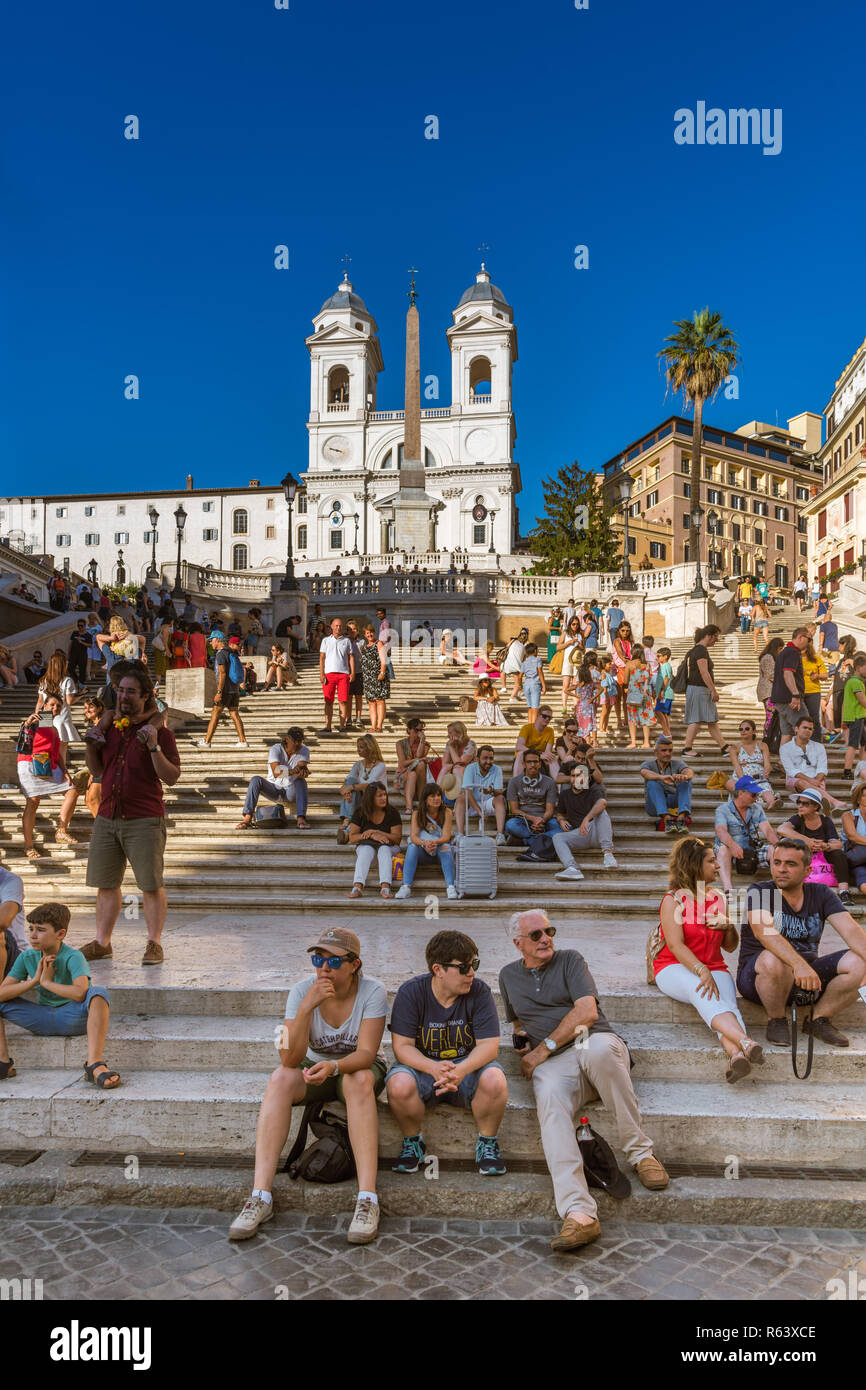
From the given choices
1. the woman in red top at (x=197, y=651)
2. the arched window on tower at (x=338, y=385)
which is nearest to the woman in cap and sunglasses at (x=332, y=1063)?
the woman in red top at (x=197, y=651)

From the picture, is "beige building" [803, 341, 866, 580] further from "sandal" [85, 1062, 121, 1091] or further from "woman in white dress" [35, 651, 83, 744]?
"sandal" [85, 1062, 121, 1091]

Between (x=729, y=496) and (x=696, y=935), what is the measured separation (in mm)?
80424

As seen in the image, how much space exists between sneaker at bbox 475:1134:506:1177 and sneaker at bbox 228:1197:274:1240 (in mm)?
1000

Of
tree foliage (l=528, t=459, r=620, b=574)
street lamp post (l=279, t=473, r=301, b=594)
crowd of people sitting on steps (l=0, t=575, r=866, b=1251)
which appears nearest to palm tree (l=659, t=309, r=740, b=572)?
tree foliage (l=528, t=459, r=620, b=574)

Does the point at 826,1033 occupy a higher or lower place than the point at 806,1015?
lower

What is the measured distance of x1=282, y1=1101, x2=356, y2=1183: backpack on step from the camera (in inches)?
175

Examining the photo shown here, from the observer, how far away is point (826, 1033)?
17.2 feet

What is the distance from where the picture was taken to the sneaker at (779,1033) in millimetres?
5227

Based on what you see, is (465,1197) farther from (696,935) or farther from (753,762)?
(753,762)

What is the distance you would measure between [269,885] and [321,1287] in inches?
218

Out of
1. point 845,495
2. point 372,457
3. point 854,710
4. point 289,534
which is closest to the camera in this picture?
point 854,710

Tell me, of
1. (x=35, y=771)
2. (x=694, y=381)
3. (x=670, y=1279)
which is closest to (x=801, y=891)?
(x=670, y=1279)

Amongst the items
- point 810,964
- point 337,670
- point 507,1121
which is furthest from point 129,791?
point 337,670

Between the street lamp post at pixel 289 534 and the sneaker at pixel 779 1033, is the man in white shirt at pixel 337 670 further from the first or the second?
the street lamp post at pixel 289 534
